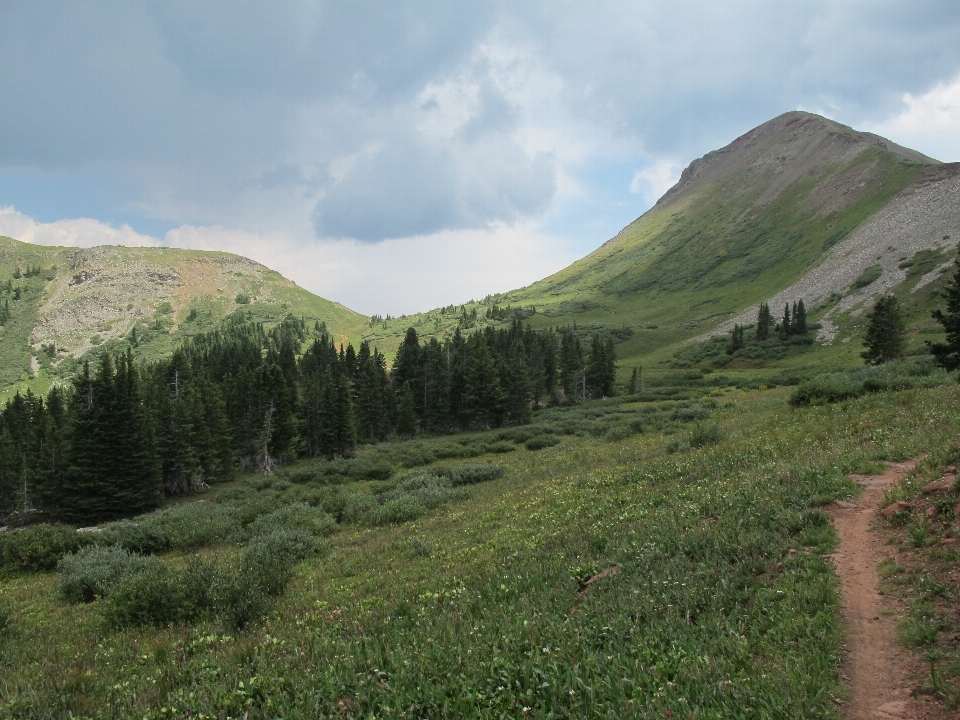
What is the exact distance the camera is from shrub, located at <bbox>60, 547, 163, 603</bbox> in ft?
52.5

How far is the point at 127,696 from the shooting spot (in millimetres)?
7410

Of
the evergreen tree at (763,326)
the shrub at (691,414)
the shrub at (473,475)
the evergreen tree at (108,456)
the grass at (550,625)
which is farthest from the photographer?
the evergreen tree at (763,326)

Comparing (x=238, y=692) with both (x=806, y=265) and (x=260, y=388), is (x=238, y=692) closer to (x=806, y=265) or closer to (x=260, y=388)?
(x=260, y=388)

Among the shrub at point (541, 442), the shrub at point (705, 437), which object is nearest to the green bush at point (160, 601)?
the shrub at point (705, 437)

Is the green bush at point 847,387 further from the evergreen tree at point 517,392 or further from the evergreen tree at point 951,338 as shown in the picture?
the evergreen tree at point 517,392

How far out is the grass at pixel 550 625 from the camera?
19.8 ft

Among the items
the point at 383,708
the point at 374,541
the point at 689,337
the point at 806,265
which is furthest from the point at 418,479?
the point at 806,265

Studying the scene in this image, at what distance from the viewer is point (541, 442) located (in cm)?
5166

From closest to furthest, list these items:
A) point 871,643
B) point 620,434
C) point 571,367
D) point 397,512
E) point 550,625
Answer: point 871,643 → point 550,625 → point 397,512 → point 620,434 → point 571,367

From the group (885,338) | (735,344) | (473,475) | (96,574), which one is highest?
(735,344)

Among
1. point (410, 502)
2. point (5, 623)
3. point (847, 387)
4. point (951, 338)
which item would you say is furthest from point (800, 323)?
point (5, 623)

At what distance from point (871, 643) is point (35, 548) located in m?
32.5

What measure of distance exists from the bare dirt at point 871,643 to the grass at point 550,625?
0.24 metres

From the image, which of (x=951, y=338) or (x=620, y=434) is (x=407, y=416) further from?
(x=951, y=338)
